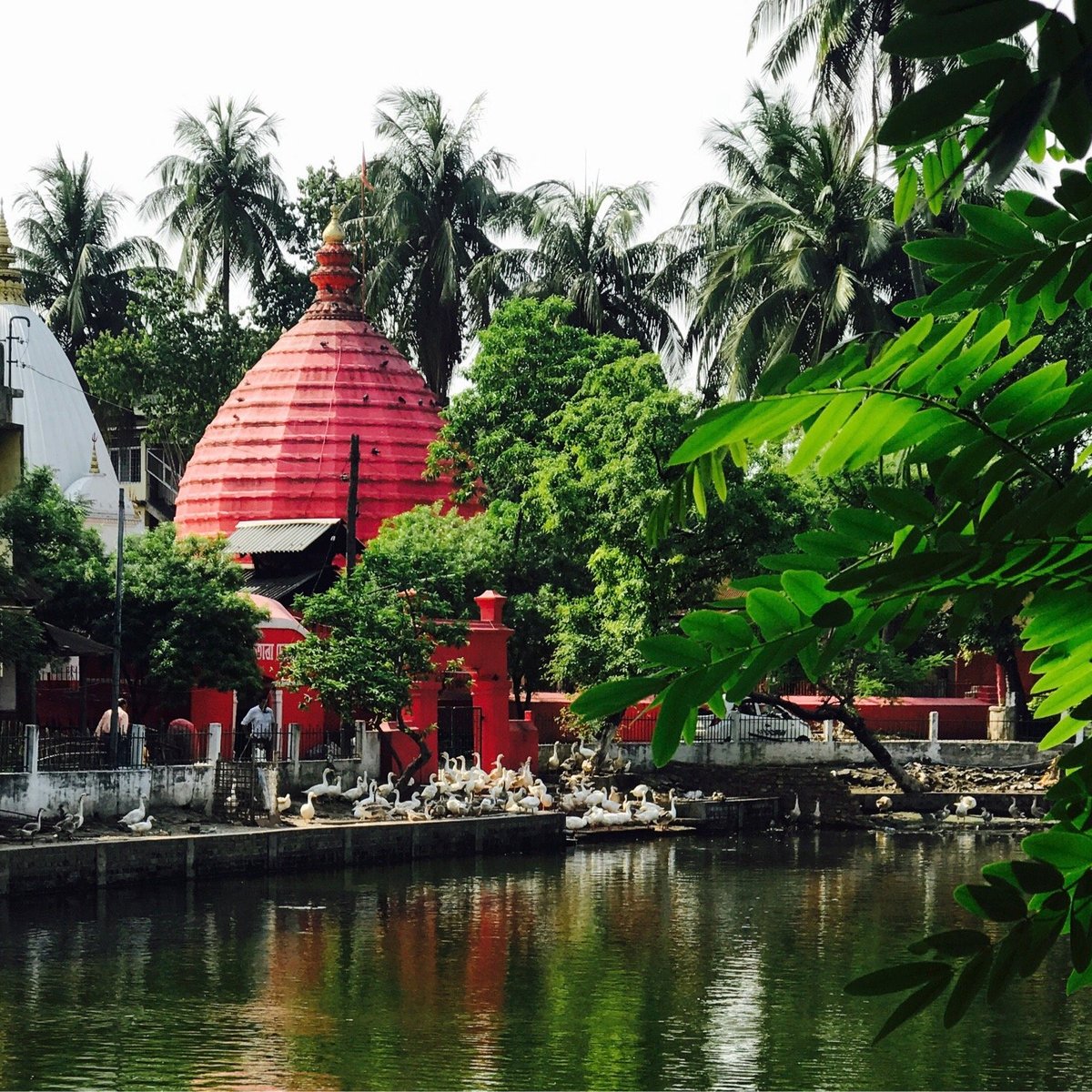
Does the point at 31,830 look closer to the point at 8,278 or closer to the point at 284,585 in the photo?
the point at 284,585

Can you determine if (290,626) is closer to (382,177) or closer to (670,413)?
(670,413)

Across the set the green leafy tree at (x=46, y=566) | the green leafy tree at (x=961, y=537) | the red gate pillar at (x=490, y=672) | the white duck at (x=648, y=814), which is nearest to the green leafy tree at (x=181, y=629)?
the green leafy tree at (x=46, y=566)

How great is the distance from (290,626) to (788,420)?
2936cm

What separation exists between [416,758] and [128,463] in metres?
22.8

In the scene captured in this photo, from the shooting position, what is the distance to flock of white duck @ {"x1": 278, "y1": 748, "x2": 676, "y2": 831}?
2636 cm

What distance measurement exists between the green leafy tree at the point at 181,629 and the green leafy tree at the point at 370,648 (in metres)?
0.78

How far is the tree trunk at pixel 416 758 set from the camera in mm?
28219

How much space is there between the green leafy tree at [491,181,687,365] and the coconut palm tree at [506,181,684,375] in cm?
2

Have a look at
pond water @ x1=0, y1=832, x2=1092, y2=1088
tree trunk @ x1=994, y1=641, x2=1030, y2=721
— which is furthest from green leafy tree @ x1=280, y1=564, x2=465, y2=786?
tree trunk @ x1=994, y1=641, x2=1030, y2=721

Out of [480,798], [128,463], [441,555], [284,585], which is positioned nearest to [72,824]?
[480,798]

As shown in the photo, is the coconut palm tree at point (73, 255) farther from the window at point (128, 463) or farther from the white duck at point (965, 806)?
the white duck at point (965, 806)

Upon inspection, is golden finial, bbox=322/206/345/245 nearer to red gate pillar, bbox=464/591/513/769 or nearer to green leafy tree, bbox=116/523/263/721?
red gate pillar, bbox=464/591/513/769

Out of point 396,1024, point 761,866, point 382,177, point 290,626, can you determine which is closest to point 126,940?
point 396,1024

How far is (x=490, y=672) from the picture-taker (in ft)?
102
